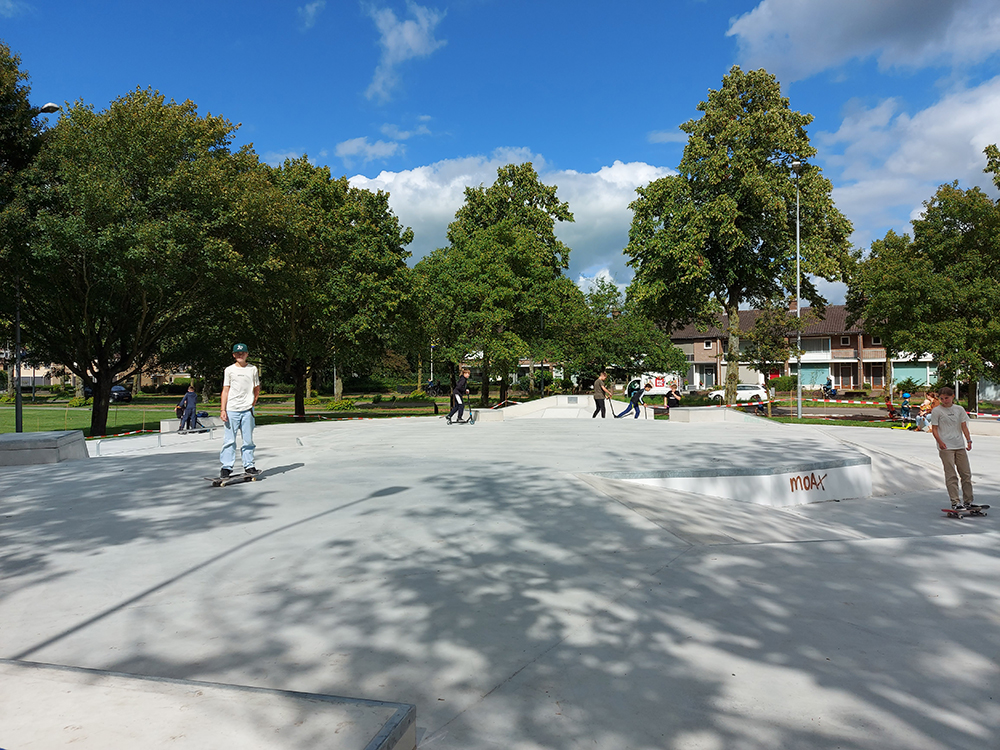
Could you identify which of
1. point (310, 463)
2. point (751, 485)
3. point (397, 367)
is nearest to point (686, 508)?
point (751, 485)

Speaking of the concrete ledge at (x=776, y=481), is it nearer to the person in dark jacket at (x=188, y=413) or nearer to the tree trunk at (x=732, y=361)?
the person in dark jacket at (x=188, y=413)

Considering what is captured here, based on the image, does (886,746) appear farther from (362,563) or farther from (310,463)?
(310,463)

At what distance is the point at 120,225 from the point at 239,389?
13.0m

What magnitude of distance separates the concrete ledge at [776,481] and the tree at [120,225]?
51.5 feet

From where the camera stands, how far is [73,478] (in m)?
9.06

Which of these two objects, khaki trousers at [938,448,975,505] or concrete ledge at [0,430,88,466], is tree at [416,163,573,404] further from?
khaki trousers at [938,448,975,505]

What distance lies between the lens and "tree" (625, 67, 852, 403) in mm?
29703

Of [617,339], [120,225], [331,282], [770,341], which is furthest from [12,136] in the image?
[617,339]

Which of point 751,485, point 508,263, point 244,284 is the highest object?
point 508,263

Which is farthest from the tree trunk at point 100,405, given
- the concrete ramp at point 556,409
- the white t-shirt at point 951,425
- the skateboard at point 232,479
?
the white t-shirt at point 951,425

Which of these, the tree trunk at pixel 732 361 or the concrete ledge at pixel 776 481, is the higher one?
the tree trunk at pixel 732 361

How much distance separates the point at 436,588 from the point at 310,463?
6.99 metres

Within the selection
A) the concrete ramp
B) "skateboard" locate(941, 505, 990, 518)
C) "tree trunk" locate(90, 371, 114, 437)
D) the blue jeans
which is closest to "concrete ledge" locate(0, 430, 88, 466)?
the blue jeans

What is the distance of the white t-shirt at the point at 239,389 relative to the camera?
327 inches
